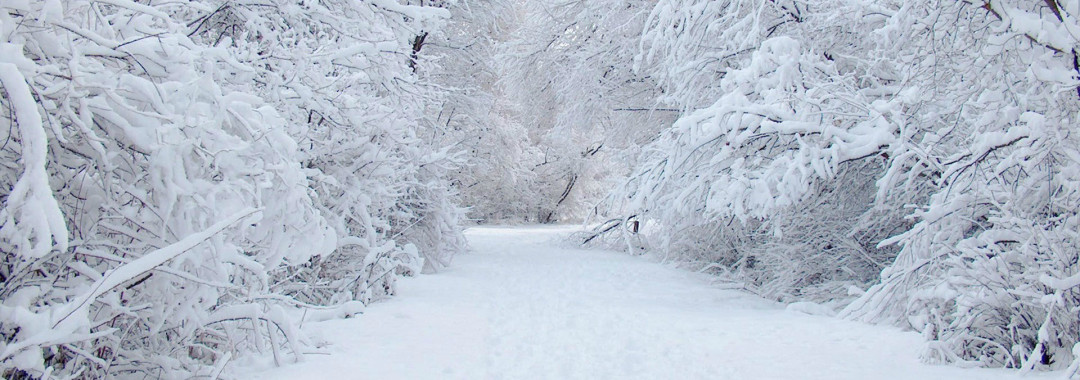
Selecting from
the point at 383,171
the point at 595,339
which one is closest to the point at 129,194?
the point at 595,339

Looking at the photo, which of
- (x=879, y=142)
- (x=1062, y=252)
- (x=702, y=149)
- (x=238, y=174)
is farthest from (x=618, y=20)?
(x=238, y=174)

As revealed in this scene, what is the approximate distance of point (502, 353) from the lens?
17.1 feet

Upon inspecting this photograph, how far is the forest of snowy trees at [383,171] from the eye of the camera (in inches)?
112

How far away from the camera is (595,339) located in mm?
5863

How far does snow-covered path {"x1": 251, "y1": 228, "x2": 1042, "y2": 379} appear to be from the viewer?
456cm

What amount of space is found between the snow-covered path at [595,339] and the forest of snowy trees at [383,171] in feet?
0.93

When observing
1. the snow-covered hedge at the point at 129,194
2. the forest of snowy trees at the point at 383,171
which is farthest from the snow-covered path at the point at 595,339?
the snow-covered hedge at the point at 129,194

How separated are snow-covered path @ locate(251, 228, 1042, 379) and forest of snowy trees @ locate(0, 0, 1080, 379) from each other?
0.28m

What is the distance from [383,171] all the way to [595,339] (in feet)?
10.2

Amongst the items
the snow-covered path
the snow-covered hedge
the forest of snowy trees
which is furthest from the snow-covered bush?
the snow-covered hedge

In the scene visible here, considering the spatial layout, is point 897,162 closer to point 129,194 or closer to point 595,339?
point 595,339

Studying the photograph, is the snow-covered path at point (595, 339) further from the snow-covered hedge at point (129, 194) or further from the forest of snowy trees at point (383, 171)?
the snow-covered hedge at point (129, 194)

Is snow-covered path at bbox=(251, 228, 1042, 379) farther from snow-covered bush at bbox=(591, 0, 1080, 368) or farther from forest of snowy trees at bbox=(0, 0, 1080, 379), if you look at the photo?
snow-covered bush at bbox=(591, 0, 1080, 368)

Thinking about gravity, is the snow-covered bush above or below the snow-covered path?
above
